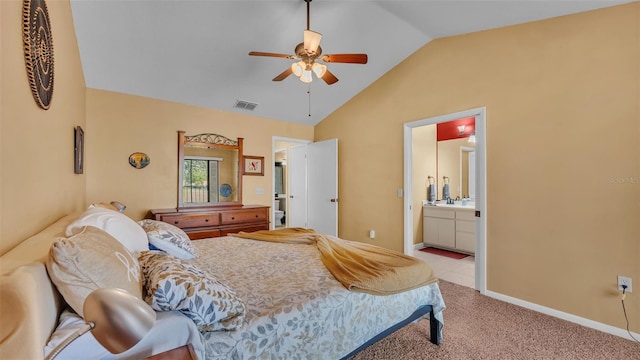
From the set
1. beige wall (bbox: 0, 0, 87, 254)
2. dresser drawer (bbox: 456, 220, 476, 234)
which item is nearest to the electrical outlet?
dresser drawer (bbox: 456, 220, 476, 234)

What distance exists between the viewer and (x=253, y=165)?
4.46 meters

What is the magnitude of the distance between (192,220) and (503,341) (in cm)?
350

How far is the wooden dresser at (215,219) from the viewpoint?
343 cm

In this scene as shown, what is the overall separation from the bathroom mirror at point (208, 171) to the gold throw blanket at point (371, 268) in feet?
7.38

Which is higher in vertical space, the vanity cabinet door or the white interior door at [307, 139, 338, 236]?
the white interior door at [307, 139, 338, 236]

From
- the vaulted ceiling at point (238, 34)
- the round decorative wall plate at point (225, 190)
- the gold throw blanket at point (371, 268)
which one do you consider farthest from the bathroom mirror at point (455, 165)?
the round decorative wall plate at point (225, 190)

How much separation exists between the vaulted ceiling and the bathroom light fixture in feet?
8.96

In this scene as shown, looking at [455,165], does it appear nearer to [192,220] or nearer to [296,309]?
[192,220]

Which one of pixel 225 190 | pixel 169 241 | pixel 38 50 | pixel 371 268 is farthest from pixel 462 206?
pixel 38 50

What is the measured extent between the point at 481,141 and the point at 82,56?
434 cm

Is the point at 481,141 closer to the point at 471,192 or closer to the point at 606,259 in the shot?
the point at 606,259

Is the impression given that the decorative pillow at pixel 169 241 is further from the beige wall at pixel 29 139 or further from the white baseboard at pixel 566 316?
the white baseboard at pixel 566 316

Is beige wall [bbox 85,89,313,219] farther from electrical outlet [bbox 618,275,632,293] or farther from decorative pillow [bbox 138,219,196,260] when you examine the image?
electrical outlet [bbox 618,275,632,293]

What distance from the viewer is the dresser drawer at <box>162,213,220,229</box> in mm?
3391
